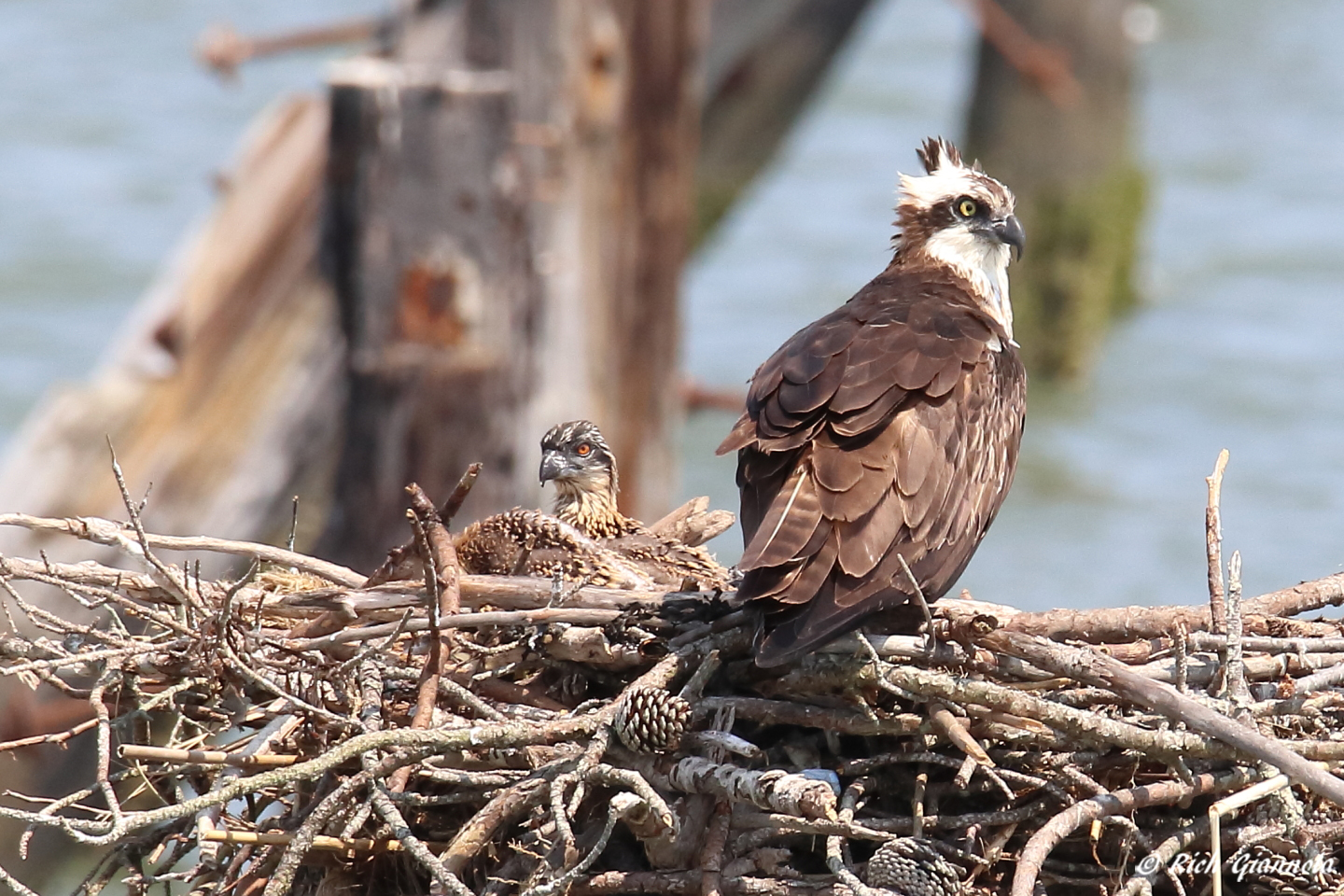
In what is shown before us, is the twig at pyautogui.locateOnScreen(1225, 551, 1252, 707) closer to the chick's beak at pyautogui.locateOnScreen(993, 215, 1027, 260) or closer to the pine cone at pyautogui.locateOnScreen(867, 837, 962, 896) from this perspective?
the pine cone at pyautogui.locateOnScreen(867, 837, 962, 896)

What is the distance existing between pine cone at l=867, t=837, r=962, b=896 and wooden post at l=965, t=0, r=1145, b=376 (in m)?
11.6

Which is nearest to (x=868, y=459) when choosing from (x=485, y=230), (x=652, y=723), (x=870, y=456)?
(x=870, y=456)

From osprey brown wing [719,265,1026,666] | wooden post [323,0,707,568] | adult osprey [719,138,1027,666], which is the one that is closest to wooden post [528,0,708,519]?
wooden post [323,0,707,568]

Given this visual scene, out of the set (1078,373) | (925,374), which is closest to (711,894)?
(925,374)

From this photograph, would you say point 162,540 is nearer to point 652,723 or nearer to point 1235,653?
point 652,723

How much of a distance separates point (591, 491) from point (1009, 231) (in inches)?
67.7

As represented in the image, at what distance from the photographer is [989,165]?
1638 cm

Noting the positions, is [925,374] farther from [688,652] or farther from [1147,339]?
[1147,339]

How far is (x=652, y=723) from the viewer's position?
15.1ft

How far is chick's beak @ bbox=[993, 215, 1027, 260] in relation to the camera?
22.1ft

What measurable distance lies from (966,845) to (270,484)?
6662 mm

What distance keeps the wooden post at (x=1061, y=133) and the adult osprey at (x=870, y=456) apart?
1008 cm

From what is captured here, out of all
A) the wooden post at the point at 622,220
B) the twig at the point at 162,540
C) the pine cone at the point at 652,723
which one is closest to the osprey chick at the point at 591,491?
the twig at the point at 162,540

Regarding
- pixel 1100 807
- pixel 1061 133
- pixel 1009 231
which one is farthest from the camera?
pixel 1061 133
